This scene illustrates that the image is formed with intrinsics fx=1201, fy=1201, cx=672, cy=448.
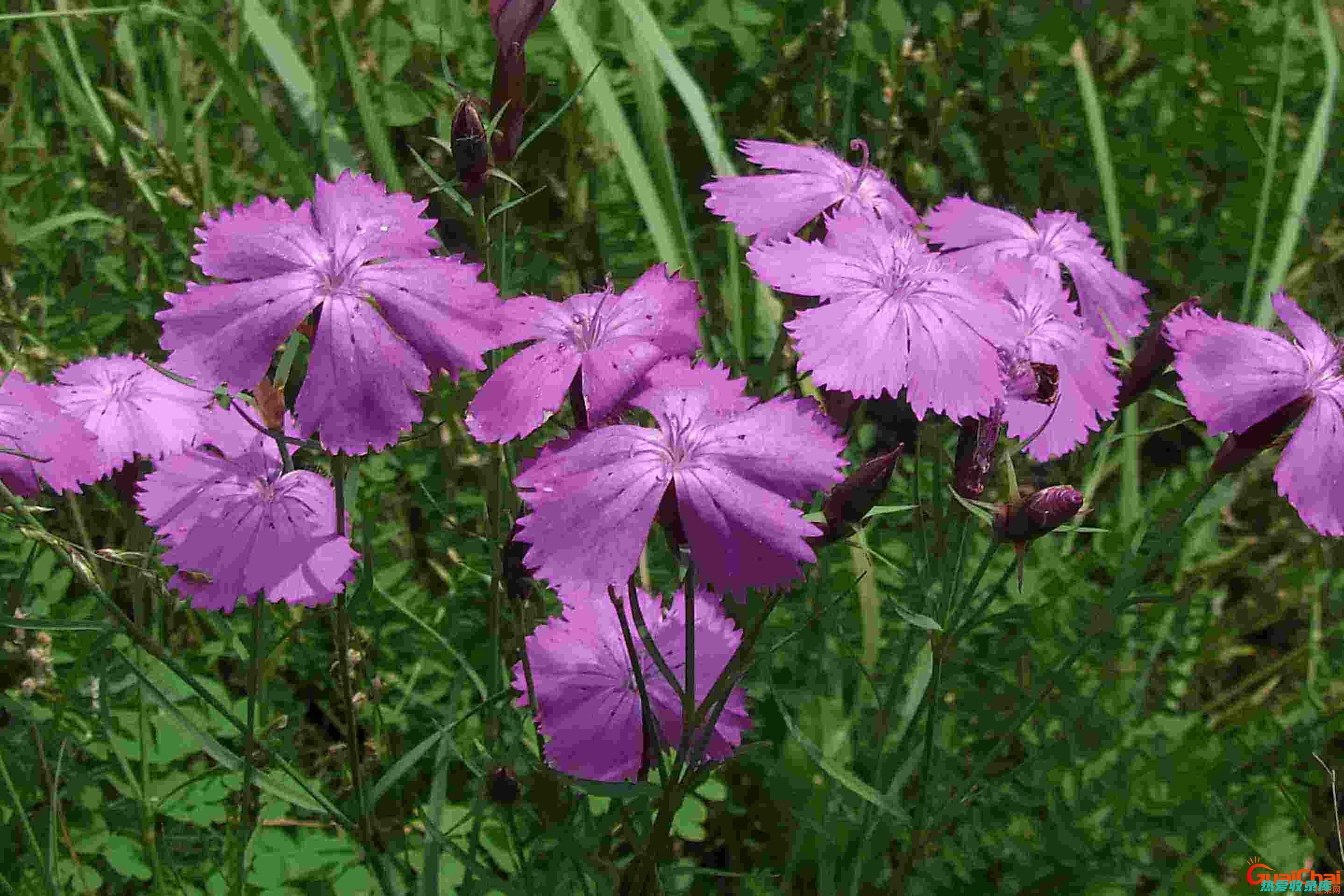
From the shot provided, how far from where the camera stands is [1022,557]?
3.35 ft

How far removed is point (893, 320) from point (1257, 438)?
0.38 meters

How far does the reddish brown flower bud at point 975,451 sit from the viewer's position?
105 centimetres

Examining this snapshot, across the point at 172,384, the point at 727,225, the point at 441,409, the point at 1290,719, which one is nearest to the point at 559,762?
the point at 172,384

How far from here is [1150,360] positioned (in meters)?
1.21

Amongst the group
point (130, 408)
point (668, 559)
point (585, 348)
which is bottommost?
point (668, 559)

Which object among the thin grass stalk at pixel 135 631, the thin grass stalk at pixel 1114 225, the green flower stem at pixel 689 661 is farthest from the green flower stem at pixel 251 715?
the thin grass stalk at pixel 1114 225

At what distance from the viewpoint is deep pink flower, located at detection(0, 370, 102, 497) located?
1091 millimetres

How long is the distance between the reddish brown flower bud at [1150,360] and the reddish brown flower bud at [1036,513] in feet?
0.70

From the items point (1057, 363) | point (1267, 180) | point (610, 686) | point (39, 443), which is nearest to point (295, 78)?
point (39, 443)

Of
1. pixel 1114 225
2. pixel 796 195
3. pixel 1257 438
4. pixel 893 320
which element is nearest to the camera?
pixel 893 320

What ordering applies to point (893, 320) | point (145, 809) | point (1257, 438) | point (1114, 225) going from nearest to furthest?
point (893, 320), point (1257, 438), point (145, 809), point (1114, 225)

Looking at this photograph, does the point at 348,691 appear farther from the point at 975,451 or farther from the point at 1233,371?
the point at 1233,371

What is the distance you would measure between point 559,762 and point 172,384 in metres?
0.58

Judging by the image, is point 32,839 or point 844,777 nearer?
point 844,777
